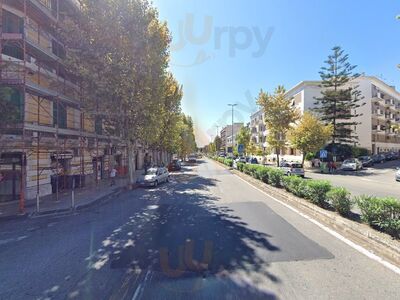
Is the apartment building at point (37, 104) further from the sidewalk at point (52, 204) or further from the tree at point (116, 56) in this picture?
the tree at point (116, 56)

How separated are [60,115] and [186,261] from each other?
1439 cm

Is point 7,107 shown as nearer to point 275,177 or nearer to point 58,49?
point 58,49

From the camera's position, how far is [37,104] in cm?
1405

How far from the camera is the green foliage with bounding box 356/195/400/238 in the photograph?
5.95 metres

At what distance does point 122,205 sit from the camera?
482 inches

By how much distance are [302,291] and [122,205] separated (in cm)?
967

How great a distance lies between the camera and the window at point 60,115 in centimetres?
1552

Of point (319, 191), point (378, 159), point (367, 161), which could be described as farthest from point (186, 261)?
point (378, 159)

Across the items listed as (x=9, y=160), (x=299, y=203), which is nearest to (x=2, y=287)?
(x=299, y=203)

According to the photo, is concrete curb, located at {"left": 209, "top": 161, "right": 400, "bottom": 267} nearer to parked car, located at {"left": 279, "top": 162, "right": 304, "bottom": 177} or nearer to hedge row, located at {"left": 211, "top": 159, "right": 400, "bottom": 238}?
hedge row, located at {"left": 211, "top": 159, "right": 400, "bottom": 238}

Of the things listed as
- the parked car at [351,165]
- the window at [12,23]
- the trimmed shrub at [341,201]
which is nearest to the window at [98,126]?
the window at [12,23]

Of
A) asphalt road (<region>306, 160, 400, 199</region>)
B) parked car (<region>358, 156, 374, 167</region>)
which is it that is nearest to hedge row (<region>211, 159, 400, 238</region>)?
asphalt road (<region>306, 160, 400, 199</region>)

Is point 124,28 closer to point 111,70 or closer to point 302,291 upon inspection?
point 111,70

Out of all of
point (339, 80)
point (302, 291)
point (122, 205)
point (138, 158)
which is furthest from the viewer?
point (339, 80)
